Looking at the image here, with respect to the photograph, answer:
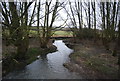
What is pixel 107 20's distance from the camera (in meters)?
18.7

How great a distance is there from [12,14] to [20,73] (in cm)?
442

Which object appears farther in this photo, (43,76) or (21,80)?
(43,76)

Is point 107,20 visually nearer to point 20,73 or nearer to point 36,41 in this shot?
point 36,41

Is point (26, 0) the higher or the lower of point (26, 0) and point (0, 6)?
the higher

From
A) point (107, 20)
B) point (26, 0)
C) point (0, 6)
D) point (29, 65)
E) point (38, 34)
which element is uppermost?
point (26, 0)

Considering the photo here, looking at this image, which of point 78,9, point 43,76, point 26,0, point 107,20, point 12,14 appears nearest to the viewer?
point 43,76

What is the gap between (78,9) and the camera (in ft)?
102

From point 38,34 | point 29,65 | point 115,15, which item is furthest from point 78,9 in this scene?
point 29,65

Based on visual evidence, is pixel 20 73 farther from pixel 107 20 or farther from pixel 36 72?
pixel 107 20

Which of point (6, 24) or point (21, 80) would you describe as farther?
point (6, 24)

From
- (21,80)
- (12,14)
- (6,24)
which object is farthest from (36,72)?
(12,14)

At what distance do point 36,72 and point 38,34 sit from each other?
955 centimetres

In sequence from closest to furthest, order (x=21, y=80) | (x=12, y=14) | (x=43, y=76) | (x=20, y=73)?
(x=21, y=80)
(x=43, y=76)
(x=20, y=73)
(x=12, y=14)

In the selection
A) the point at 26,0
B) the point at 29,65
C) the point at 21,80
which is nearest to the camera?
the point at 21,80
